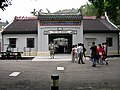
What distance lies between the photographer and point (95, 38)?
4519cm

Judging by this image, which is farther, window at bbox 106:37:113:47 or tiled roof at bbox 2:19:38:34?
window at bbox 106:37:113:47

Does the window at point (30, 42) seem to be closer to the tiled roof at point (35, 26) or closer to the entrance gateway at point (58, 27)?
the tiled roof at point (35, 26)

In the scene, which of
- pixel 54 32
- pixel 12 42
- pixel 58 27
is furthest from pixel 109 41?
pixel 12 42

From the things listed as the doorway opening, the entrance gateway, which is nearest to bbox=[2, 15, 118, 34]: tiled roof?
the entrance gateway

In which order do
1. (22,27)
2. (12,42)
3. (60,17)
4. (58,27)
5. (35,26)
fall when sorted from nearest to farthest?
(60,17)
(58,27)
(12,42)
(35,26)
(22,27)

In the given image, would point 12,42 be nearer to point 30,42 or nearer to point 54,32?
point 30,42

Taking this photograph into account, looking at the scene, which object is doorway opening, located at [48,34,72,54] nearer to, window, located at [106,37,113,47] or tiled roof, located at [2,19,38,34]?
tiled roof, located at [2,19,38,34]

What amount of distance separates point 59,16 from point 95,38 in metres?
6.18

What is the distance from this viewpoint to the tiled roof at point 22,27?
44969mm

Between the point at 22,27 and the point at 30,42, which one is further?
the point at 22,27

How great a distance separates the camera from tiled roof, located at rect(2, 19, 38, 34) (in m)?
45.0

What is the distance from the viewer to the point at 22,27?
1828 inches


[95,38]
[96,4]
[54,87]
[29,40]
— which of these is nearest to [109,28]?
[95,38]

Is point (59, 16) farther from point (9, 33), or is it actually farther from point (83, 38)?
point (9, 33)
